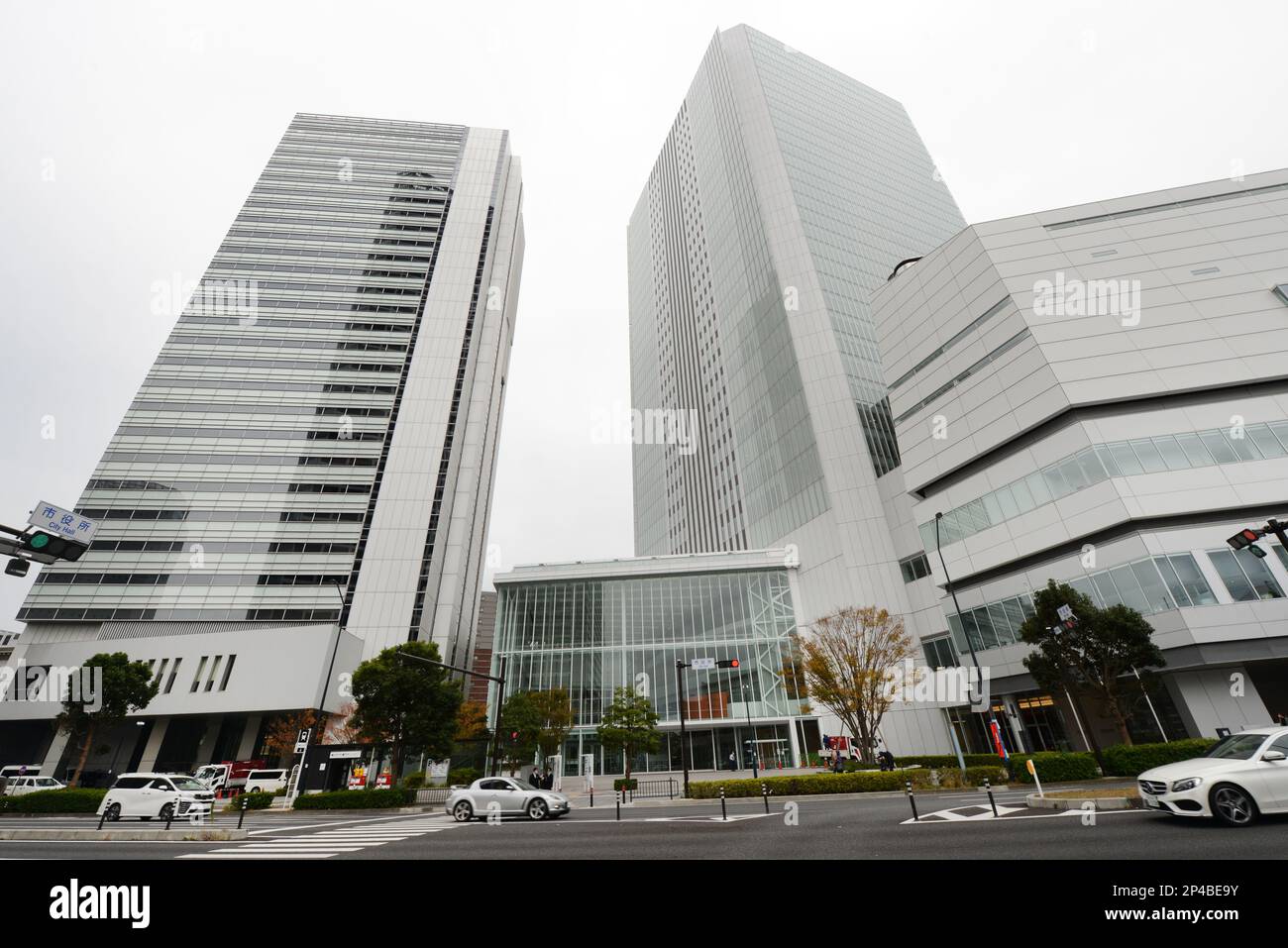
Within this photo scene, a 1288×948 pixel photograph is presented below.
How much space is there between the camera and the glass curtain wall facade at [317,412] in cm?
5466

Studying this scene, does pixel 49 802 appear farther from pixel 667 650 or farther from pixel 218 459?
pixel 218 459

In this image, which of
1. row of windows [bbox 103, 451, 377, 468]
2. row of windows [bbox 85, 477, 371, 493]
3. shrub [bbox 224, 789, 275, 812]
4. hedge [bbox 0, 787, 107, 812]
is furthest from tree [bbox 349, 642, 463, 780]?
row of windows [bbox 103, 451, 377, 468]

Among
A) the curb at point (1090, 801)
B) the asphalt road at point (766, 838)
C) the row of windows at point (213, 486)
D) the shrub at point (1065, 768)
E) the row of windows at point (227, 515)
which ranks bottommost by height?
the asphalt road at point (766, 838)

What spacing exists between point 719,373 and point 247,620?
6336cm

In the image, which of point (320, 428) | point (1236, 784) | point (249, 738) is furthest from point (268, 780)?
point (1236, 784)

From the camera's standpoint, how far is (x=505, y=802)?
804 inches

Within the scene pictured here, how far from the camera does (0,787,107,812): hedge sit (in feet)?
78.8

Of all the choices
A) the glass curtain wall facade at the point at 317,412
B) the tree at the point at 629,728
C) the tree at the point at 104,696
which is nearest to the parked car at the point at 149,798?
the tree at the point at 104,696

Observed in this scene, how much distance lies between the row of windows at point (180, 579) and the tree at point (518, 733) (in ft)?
82.8

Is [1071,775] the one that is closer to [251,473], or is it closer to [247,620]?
[247,620]

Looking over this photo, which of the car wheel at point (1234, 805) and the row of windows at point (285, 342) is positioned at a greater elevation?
the row of windows at point (285, 342)

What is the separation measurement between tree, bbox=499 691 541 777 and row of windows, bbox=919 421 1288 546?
36796 mm

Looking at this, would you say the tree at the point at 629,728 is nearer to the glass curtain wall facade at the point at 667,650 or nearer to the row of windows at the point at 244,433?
the glass curtain wall facade at the point at 667,650
